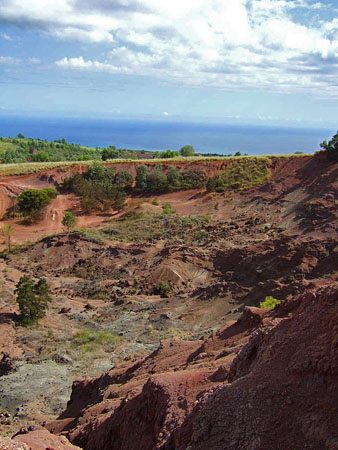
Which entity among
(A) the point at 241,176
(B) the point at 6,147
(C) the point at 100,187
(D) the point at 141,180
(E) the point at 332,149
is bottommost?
(C) the point at 100,187

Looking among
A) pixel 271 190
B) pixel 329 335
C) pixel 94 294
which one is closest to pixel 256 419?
pixel 329 335

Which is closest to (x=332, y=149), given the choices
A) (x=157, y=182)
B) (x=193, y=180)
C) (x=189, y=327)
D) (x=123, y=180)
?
(x=193, y=180)

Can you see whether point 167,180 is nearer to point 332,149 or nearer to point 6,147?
point 332,149

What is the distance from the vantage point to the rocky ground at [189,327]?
349 inches

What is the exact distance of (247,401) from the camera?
8828 millimetres

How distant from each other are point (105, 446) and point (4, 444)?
12.4ft

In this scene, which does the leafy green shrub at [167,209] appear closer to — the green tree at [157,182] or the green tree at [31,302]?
the green tree at [157,182]

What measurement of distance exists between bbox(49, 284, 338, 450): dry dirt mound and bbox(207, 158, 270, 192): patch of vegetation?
41.8 meters

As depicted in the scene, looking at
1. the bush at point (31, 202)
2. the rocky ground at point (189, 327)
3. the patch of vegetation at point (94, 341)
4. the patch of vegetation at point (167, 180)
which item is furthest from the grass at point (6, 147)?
the patch of vegetation at point (94, 341)

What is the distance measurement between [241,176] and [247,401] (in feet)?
163

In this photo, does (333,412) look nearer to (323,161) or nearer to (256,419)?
(256,419)

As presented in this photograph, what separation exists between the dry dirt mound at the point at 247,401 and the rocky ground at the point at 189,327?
0.02 m

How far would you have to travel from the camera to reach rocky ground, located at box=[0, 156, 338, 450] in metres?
8.88

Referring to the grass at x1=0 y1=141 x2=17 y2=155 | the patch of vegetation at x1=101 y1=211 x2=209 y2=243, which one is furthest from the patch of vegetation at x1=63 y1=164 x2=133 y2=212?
the grass at x1=0 y1=141 x2=17 y2=155
